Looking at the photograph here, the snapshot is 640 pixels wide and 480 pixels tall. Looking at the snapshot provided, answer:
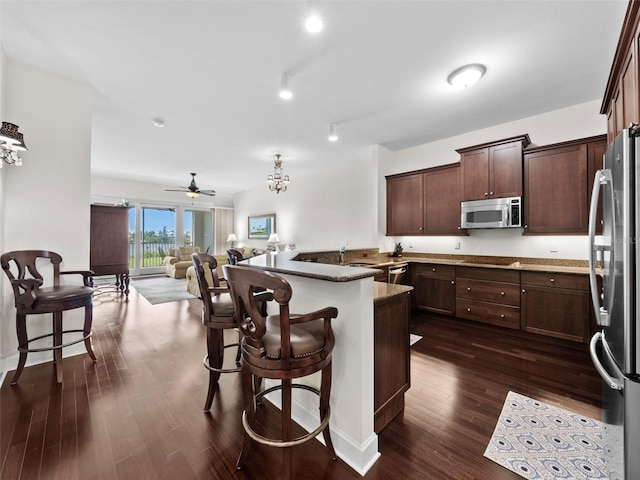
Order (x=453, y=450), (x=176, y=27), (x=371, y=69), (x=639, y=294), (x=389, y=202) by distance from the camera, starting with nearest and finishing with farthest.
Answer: (x=639, y=294)
(x=453, y=450)
(x=176, y=27)
(x=371, y=69)
(x=389, y=202)

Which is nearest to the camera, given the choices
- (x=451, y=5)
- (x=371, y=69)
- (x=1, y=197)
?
(x=451, y=5)

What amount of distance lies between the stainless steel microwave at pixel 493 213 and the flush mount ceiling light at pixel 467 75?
1.65 meters

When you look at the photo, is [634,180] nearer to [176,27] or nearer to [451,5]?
[451,5]

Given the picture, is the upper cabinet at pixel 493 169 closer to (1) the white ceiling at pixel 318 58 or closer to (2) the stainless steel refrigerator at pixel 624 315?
(1) the white ceiling at pixel 318 58

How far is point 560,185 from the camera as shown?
3230 millimetres

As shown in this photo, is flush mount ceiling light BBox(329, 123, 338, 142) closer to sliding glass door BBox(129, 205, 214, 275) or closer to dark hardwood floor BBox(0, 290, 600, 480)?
dark hardwood floor BBox(0, 290, 600, 480)

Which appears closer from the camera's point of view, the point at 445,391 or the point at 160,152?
the point at 445,391

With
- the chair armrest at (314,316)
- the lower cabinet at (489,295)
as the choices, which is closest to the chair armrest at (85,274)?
the chair armrest at (314,316)

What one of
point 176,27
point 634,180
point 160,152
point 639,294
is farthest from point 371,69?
point 160,152

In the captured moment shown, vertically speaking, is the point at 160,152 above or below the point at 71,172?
above

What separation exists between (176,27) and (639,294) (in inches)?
128

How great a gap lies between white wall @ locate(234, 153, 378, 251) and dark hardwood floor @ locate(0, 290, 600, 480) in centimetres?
279

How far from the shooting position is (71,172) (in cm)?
274

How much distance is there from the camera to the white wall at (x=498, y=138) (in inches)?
129
